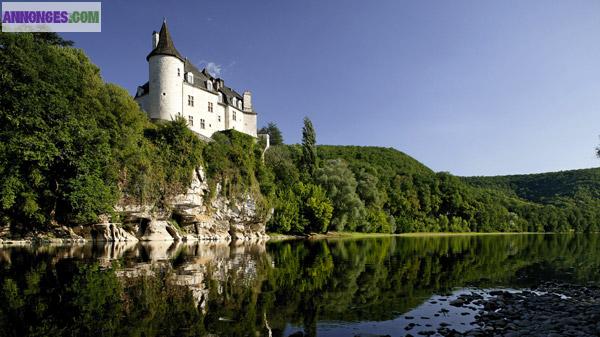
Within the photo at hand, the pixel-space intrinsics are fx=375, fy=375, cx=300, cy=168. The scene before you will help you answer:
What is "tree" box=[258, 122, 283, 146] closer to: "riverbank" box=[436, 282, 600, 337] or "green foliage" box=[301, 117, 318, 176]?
"green foliage" box=[301, 117, 318, 176]

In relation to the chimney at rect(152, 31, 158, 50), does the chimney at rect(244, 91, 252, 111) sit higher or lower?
lower

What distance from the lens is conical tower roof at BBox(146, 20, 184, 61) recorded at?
52000 millimetres

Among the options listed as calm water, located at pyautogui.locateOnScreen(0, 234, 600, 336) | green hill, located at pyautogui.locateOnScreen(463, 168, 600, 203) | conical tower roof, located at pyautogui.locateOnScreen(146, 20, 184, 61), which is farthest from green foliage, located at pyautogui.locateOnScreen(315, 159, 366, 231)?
green hill, located at pyautogui.locateOnScreen(463, 168, 600, 203)

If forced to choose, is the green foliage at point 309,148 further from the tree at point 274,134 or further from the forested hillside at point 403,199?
the tree at point 274,134

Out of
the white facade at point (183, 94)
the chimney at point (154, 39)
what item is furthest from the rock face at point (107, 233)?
the chimney at point (154, 39)

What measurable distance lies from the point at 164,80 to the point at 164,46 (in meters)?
5.01

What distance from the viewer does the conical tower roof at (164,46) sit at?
52000mm

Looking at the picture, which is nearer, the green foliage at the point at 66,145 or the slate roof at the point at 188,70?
the green foliage at the point at 66,145

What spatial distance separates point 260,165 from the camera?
65.0 m

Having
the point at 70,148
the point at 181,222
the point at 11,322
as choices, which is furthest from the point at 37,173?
the point at 11,322

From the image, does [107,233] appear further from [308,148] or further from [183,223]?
[308,148]

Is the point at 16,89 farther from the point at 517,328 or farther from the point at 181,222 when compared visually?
the point at 517,328

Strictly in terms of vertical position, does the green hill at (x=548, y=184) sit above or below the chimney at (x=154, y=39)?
below

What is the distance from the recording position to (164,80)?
51.8 metres
